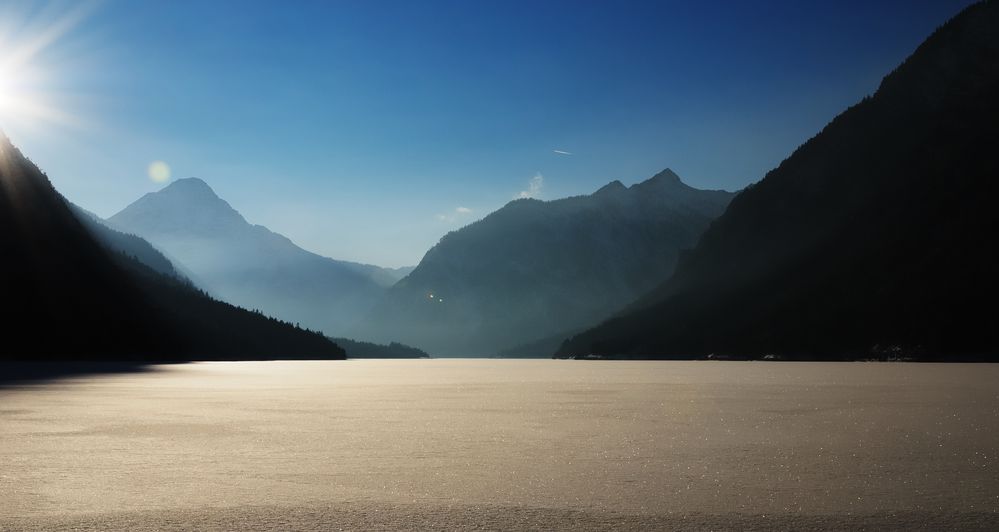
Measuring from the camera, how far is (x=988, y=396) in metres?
36.9

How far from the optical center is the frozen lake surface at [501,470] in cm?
1110

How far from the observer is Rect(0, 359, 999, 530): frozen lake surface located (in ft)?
36.4

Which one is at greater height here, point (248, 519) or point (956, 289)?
point (956, 289)

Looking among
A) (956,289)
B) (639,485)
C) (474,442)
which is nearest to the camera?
(639,485)

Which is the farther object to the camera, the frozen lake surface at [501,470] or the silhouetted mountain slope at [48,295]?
the silhouetted mountain slope at [48,295]

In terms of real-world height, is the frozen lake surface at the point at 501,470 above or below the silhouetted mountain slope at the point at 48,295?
below

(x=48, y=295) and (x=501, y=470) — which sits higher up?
(x=48, y=295)

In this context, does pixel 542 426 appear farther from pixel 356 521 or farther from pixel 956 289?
pixel 956 289

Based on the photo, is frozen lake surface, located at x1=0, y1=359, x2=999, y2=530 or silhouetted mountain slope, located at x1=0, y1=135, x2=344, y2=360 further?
silhouetted mountain slope, located at x1=0, y1=135, x2=344, y2=360

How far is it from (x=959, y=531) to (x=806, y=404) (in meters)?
24.2

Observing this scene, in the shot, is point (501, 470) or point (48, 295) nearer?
point (501, 470)

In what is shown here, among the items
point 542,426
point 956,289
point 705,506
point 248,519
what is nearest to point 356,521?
point 248,519

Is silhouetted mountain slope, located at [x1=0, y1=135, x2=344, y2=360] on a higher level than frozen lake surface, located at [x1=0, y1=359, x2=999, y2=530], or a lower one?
higher

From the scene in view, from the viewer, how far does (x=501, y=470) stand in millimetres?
15242
